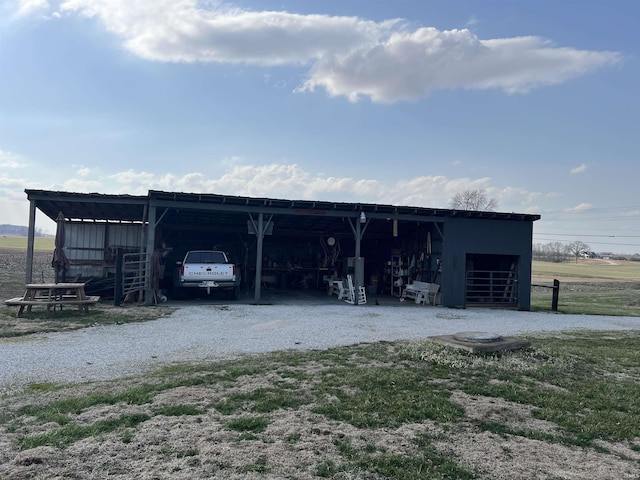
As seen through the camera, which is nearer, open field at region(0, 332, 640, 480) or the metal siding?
open field at region(0, 332, 640, 480)

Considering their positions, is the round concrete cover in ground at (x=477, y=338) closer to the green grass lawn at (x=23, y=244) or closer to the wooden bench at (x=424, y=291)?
the wooden bench at (x=424, y=291)

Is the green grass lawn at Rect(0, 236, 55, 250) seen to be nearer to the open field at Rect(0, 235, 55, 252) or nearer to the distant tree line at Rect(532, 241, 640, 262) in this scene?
the open field at Rect(0, 235, 55, 252)

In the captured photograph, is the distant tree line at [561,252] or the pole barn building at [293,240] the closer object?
the pole barn building at [293,240]

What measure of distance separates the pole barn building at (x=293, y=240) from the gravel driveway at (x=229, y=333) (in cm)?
206

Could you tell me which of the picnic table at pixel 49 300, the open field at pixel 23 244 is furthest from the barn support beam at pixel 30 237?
the open field at pixel 23 244

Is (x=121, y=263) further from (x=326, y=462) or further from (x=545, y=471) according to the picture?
(x=545, y=471)

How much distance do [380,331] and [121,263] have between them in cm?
771

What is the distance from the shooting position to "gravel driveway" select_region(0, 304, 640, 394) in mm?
6539

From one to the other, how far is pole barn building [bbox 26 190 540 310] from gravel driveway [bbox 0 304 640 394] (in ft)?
→ 6.76

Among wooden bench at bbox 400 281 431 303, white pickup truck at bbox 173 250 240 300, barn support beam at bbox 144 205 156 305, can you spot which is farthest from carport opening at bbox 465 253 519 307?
barn support beam at bbox 144 205 156 305

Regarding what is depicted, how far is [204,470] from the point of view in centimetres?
338

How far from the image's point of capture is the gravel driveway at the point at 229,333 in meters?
6.54

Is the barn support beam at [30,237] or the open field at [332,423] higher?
the barn support beam at [30,237]

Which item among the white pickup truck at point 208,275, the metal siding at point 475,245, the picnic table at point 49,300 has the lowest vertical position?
the picnic table at point 49,300
